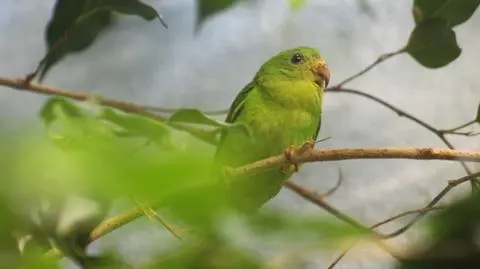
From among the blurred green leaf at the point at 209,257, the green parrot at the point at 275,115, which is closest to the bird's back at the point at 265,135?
the green parrot at the point at 275,115

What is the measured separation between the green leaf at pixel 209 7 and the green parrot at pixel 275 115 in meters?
0.11

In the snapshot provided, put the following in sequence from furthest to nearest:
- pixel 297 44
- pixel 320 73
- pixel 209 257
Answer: pixel 297 44 → pixel 320 73 → pixel 209 257

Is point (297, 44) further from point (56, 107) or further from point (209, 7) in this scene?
point (56, 107)

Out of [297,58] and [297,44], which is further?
[297,44]

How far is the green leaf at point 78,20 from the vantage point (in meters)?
0.88

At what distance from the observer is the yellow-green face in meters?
1.02

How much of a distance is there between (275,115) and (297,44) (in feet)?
2.32

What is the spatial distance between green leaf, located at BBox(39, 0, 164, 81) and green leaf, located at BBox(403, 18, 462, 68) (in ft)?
1.07

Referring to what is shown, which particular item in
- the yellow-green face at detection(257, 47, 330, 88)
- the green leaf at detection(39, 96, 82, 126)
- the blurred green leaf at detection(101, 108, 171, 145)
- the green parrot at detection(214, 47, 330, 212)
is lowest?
the green parrot at detection(214, 47, 330, 212)

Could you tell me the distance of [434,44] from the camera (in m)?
0.92

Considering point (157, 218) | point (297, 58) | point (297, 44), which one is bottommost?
point (297, 44)

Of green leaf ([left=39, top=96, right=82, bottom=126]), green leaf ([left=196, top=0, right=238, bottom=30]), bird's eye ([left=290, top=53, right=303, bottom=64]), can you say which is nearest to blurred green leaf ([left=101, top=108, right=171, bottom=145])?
green leaf ([left=39, top=96, right=82, bottom=126])

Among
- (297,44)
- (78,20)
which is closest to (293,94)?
A: (78,20)

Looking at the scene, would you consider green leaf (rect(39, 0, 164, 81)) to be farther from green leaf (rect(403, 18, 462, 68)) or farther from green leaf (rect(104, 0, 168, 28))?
green leaf (rect(403, 18, 462, 68))
